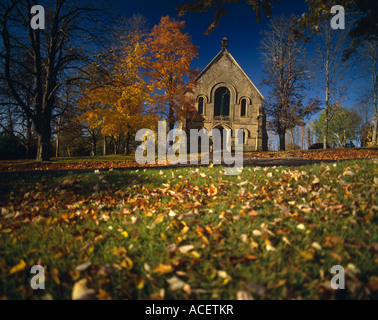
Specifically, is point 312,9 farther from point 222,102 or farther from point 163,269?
point 222,102

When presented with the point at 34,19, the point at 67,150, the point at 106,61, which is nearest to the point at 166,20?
the point at 106,61

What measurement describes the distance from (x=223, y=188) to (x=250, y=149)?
17.4 metres

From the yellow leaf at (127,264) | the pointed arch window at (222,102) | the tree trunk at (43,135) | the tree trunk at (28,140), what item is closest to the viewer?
the yellow leaf at (127,264)

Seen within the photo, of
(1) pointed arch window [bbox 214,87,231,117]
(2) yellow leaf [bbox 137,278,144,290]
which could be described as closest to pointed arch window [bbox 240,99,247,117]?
(1) pointed arch window [bbox 214,87,231,117]

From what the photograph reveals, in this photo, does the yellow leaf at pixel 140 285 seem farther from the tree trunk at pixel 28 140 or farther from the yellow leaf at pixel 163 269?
the tree trunk at pixel 28 140

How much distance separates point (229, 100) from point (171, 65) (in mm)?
8733

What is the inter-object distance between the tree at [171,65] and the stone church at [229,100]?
5152 millimetres

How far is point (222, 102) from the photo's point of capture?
20.3 metres

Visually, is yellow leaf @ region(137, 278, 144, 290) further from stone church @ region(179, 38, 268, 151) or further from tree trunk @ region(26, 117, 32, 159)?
tree trunk @ region(26, 117, 32, 159)

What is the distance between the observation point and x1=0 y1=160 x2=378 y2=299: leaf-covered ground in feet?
4.65

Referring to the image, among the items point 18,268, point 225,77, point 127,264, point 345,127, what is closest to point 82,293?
point 127,264

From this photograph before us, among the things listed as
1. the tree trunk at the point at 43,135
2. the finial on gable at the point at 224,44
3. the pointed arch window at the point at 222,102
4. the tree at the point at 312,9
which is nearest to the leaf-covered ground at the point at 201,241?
the tree at the point at 312,9

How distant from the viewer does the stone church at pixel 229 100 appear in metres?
19.9
